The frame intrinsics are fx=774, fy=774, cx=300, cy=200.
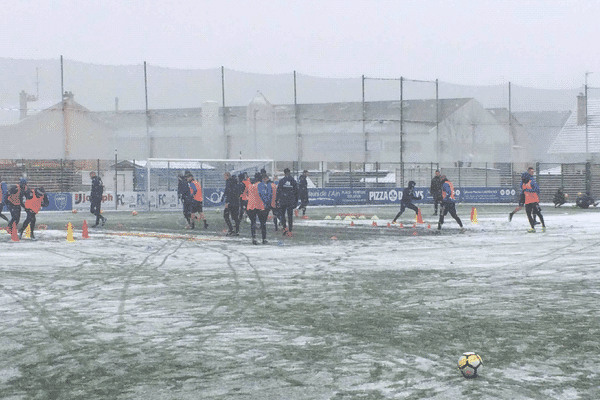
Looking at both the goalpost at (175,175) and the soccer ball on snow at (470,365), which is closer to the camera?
the soccer ball on snow at (470,365)

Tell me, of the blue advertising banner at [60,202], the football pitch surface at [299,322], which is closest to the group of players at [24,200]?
the football pitch surface at [299,322]

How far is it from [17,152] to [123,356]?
110 feet

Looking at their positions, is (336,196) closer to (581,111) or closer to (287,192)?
(581,111)

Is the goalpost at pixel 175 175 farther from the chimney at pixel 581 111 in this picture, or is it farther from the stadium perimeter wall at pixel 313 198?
the chimney at pixel 581 111

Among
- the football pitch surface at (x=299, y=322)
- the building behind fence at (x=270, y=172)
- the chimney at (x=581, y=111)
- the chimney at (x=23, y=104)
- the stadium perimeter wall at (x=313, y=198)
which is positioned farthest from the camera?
the chimney at (x=581, y=111)

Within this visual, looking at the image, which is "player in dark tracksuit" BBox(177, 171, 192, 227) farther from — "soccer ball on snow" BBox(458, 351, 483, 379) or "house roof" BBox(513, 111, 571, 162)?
"house roof" BBox(513, 111, 571, 162)

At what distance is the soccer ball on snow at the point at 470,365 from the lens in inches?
238

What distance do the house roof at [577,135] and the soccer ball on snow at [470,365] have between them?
157ft

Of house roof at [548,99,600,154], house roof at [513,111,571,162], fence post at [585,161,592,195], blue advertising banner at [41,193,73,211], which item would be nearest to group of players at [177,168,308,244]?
blue advertising banner at [41,193,73,211]

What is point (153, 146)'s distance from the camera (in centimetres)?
3997

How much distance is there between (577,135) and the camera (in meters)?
53.3

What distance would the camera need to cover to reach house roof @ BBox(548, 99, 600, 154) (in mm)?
50875

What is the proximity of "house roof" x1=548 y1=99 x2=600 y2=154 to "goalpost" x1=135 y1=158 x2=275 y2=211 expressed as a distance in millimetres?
22403

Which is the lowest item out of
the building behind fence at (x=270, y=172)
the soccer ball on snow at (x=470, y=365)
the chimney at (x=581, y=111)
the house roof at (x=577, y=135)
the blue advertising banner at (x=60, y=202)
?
the soccer ball on snow at (x=470, y=365)
